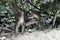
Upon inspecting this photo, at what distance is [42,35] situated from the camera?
2588 mm

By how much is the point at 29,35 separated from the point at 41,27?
35 centimetres

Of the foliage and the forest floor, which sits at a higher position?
the foliage

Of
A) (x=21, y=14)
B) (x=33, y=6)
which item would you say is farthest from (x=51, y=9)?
(x=21, y=14)

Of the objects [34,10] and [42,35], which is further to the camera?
[34,10]

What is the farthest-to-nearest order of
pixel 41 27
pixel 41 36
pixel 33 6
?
pixel 33 6
pixel 41 27
pixel 41 36

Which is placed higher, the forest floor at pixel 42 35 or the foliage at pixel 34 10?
the foliage at pixel 34 10

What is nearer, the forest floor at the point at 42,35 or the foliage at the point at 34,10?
the forest floor at the point at 42,35

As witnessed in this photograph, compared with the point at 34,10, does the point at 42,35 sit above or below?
below

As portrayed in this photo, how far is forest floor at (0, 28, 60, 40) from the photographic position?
8.17ft

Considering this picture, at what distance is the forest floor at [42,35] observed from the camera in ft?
8.17

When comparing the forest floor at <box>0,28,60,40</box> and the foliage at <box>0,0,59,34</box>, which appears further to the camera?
the foliage at <box>0,0,59,34</box>

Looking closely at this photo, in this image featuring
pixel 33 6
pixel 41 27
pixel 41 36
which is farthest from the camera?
pixel 33 6

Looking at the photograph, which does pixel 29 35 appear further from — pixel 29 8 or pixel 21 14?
pixel 29 8

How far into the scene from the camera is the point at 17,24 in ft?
8.53
